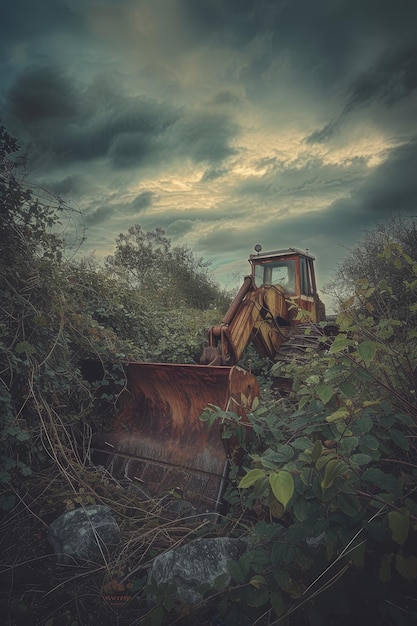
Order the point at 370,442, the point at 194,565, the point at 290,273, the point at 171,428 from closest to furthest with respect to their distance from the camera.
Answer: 1. the point at 370,442
2. the point at 194,565
3. the point at 171,428
4. the point at 290,273

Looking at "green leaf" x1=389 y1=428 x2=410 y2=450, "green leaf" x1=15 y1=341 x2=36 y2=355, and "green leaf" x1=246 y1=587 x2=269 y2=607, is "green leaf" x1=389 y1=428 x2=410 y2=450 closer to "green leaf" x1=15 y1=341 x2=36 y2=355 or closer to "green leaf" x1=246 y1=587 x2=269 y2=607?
"green leaf" x1=246 y1=587 x2=269 y2=607

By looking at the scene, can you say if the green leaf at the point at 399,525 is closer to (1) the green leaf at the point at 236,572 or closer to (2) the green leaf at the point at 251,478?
(2) the green leaf at the point at 251,478

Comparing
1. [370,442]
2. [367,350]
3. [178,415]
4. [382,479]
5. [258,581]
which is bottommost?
[258,581]

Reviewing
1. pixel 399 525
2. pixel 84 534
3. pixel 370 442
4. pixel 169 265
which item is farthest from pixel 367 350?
pixel 169 265

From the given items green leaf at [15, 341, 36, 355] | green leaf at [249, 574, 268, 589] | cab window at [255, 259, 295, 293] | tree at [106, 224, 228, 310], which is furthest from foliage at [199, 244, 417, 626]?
tree at [106, 224, 228, 310]

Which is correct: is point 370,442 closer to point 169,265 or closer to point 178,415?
point 178,415

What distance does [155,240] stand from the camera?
2061cm

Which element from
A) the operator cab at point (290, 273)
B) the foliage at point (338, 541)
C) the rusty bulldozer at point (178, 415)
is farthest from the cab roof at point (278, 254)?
the foliage at point (338, 541)

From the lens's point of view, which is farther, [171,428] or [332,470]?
[171,428]

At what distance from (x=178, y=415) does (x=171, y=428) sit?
0.14 m

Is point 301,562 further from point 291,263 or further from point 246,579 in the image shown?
point 291,263

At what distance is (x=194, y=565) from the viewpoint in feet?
6.28

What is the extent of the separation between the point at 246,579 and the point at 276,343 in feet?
14.1

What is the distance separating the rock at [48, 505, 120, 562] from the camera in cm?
224
